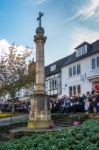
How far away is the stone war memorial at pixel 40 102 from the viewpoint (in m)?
20.0

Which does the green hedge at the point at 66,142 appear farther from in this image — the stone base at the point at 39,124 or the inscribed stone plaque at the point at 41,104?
the inscribed stone plaque at the point at 41,104

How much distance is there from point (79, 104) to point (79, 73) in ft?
68.2

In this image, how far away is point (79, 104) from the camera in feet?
83.9

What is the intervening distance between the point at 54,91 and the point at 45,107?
1394 inches

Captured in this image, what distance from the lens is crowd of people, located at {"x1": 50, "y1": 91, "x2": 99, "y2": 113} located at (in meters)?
22.7

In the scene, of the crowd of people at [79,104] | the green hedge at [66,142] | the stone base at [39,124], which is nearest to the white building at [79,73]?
the crowd of people at [79,104]

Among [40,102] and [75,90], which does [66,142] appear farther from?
[75,90]

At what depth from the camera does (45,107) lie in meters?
20.4

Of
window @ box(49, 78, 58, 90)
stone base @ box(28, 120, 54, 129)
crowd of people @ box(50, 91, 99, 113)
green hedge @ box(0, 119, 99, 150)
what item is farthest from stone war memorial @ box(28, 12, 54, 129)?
window @ box(49, 78, 58, 90)

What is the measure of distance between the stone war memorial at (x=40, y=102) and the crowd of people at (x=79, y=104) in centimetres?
371

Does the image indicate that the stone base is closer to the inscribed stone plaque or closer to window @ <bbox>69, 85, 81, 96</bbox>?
the inscribed stone plaque

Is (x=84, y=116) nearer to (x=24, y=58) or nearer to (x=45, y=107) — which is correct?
(x=45, y=107)

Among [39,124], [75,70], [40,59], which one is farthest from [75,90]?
[39,124]

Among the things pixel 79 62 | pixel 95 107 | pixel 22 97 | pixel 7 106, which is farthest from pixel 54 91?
pixel 95 107
